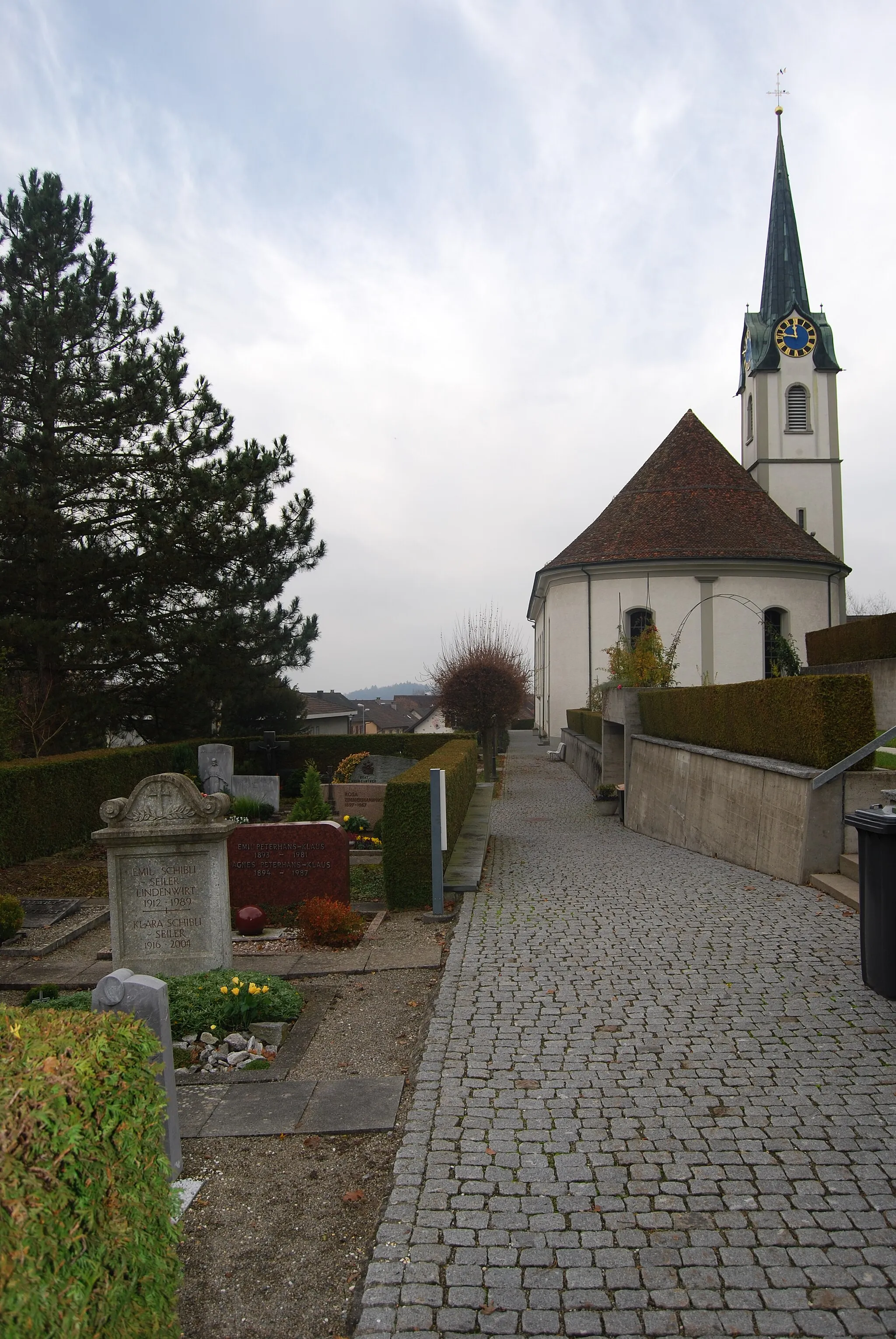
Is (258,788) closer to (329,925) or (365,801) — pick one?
(365,801)

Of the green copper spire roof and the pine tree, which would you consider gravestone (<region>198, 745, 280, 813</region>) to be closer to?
the pine tree

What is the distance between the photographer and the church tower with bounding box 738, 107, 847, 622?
38.6 metres

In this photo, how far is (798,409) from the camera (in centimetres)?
3903

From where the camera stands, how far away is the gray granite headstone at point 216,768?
1762cm

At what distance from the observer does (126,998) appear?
14.1 ft

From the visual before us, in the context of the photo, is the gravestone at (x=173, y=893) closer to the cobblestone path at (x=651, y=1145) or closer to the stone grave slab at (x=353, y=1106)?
the cobblestone path at (x=651, y=1145)

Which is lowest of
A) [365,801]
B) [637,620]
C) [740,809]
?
[365,801]

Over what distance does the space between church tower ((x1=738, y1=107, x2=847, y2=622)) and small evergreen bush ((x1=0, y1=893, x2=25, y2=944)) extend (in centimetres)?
3571

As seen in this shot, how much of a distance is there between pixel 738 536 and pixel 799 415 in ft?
27.4

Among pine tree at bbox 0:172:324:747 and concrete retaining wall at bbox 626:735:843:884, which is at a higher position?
pine tree at bbox 0:172:324:747

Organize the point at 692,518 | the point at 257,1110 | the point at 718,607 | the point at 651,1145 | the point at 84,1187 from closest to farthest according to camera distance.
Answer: the point at 84,1187
the point at 651,1145
the point at 257,1110
the point at 718,607
the point at 692,518

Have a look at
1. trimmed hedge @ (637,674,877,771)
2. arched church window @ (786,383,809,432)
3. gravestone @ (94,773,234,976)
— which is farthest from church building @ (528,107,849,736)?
gravestone @ (94,773,234,976)

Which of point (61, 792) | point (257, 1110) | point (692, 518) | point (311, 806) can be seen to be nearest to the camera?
point (257, 1110)

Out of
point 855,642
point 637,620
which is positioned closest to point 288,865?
point 855,642
